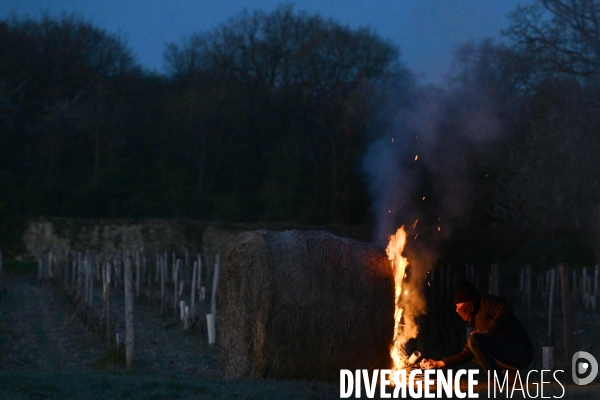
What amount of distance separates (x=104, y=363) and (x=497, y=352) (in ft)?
18.4

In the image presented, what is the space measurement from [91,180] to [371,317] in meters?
37.2

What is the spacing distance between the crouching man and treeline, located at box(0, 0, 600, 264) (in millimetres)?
18162

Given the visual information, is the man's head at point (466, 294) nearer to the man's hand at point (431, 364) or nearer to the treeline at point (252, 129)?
the man's hand at point (431, 364)

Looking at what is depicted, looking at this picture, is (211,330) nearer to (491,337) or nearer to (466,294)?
(466,294)

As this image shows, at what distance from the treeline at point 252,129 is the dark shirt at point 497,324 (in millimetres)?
18256

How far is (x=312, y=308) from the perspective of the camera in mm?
8398

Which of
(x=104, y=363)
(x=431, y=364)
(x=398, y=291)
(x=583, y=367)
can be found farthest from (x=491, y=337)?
(x=104, y=363)

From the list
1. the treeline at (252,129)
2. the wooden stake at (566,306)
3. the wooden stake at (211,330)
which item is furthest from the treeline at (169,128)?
the wooden stake at (566,306)

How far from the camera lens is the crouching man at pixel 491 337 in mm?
7523

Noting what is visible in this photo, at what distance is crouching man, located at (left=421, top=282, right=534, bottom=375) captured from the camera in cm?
752

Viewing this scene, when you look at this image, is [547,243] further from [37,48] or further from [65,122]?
[37,48]

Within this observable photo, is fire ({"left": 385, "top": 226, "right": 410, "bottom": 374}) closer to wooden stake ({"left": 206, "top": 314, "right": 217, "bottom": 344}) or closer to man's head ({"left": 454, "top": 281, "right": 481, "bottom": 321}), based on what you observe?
man's head ({"left": 454, "top": 281, "right": 481, "bottom": 321})

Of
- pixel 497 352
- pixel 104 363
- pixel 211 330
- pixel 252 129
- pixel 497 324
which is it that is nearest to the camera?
pixel 497 352

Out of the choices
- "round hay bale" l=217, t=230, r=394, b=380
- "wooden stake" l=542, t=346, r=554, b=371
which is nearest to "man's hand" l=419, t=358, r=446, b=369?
"round hay bale" l=217, t=230, r=394, b=380
